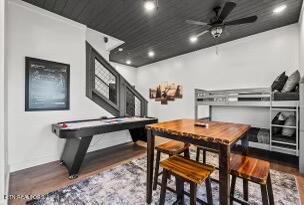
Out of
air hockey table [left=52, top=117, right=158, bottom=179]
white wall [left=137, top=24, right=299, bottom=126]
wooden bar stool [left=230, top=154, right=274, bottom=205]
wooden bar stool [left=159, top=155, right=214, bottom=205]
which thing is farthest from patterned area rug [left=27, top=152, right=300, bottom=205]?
white wall [left=137, top=24, right=299, bottom=126]

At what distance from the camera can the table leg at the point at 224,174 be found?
4.20 feet

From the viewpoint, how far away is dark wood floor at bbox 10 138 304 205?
227cm

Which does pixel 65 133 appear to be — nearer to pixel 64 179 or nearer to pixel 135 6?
pixel 64 179

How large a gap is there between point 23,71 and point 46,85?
0.43m

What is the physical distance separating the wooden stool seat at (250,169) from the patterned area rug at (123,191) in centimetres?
73

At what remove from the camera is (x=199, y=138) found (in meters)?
1.46

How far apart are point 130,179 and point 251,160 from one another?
5.91 feet

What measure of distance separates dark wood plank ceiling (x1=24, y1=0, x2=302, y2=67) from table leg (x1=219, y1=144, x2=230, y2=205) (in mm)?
2725

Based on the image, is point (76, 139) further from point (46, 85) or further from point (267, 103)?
point (267, 103)

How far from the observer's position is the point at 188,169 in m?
1.53

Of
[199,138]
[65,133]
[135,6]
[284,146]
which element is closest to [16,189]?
[65,133]

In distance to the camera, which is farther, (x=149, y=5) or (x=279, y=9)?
(x=279, y=9)

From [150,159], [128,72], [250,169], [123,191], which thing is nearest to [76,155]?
[123,191]

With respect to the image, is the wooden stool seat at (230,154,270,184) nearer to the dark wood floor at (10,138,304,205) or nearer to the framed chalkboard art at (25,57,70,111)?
the dark wood floor at (10,138,304,205)
